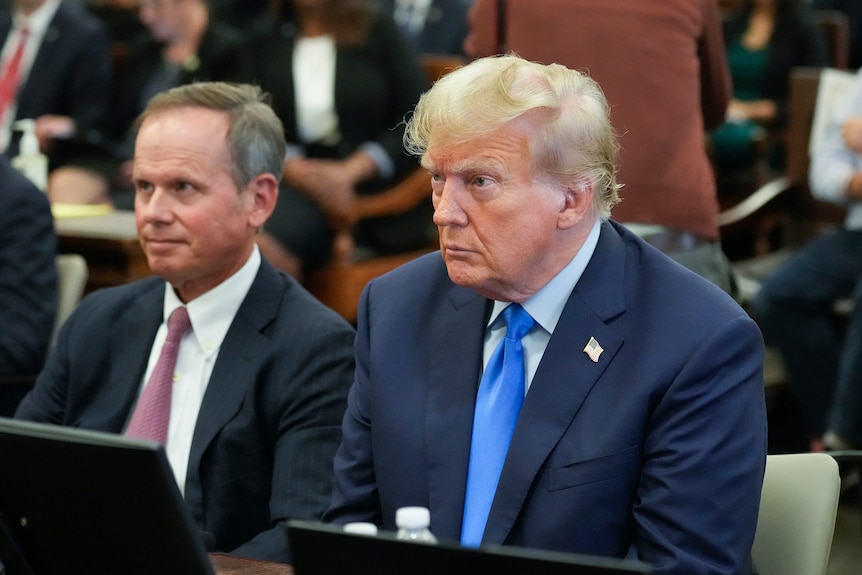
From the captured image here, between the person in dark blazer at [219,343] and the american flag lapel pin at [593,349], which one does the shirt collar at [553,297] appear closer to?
the american flag lapel pin at [593,349]

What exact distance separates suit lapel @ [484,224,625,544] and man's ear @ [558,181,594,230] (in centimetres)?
9

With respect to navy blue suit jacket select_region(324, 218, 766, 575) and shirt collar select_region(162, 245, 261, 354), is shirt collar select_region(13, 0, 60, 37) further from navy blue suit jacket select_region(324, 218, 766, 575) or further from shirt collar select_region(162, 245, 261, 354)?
navy blue suit jacket select_region(324, 218, 766, 575)

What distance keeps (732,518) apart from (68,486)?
0.92m

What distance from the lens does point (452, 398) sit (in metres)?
2.06

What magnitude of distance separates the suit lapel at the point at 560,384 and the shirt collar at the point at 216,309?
33.7 inches

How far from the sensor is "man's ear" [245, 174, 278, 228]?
2.72 m

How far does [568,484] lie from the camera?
6.30 feet

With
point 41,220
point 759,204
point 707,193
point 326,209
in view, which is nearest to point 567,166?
point 707,193

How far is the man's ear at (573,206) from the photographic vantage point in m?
2.02

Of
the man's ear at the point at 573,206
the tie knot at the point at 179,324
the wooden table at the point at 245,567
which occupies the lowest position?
the wooden table at the point at 245,567

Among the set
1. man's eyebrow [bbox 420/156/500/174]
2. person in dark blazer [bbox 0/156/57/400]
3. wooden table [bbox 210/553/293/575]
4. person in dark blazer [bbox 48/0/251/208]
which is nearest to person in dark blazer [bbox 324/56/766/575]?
man's eyebrow [bbox 420/156/500/174]

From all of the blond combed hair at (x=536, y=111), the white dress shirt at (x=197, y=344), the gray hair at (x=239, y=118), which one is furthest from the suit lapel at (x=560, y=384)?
the gray hair at (x=239, y=118)

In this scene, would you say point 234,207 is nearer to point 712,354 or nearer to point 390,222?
point 712,354

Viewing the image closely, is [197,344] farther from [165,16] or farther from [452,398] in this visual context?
[165,16]
